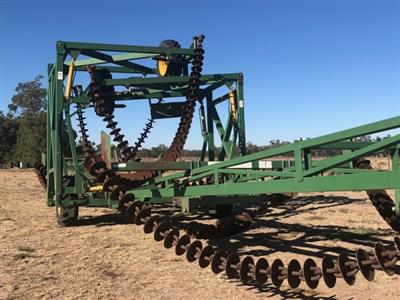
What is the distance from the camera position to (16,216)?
31.9ft

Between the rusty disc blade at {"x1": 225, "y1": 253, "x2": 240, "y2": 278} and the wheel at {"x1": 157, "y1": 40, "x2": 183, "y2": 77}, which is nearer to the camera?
the rusty disc blade at {"x1": 225, "y1": 253, "x2": 240, "y2": 278}

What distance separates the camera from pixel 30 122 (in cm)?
5131

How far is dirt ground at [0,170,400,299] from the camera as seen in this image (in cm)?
463

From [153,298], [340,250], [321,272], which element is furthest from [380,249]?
[340,250]

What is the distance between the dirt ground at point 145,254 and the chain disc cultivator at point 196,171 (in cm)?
29

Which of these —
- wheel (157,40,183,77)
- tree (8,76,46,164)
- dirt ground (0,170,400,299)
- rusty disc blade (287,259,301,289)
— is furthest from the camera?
tree (8,76,46,164)

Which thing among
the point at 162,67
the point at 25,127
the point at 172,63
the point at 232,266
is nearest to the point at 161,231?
the point at 232,266

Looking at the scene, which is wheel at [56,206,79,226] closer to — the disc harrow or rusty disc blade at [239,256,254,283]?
the disc harrow

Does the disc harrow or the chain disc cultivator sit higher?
the chain disc cultivator

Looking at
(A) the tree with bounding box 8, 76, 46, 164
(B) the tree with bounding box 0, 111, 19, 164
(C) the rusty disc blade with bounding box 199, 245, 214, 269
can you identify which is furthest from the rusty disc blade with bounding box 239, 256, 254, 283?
(B) the tree with bounding box 0, 111, 19, 164

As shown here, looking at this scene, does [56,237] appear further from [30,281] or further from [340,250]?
[340,250]

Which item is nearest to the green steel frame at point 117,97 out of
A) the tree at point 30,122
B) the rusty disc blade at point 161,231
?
the rusty disc blade at point 161,231

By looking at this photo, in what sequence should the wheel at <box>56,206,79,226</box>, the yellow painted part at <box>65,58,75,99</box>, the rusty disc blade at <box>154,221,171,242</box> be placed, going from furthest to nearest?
the wheel at <box>56,206,79,226</box> → the yellow painted part at <box>65,58,75,99</box> → the rusty disc blade at <box>154,221,171,242</box>

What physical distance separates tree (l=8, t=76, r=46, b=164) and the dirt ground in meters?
35.8
